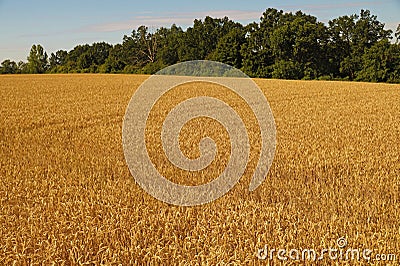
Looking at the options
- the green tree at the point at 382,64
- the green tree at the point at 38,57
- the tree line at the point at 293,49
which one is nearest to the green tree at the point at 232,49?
the tree line at the point at 293,49

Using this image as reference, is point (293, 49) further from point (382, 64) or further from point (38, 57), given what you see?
point (38, 57)

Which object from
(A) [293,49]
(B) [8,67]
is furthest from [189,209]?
(B) [8,67]

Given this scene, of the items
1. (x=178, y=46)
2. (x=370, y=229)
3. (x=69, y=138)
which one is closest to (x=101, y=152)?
(x=69, y=138)

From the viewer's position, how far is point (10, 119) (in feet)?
47.5

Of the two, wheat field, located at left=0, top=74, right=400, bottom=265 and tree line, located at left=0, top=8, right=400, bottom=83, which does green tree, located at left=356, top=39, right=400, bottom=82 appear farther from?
wheat field, located at left=0, top=74, right=400, bottom=265

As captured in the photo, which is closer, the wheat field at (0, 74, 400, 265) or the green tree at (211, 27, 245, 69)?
the wheat field at (0, 74, 400, 265)

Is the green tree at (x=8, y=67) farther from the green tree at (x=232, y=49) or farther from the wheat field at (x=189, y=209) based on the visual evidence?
the wheat field at (x=189, y=209)

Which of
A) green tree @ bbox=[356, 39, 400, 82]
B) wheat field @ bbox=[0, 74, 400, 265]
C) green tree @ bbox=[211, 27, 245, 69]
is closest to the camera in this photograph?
wheat field @ bbox=[0, 74, 400, 265]

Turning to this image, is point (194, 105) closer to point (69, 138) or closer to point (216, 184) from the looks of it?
point (69, 138)

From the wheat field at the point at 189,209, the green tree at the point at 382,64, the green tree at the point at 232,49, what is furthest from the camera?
the green tree at the point at 232,49

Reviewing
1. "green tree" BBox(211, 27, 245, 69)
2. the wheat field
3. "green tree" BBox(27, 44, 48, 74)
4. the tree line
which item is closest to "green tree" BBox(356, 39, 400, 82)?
the tree line

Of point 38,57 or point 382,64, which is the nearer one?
point 382,64

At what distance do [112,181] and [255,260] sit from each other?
3.24 metres

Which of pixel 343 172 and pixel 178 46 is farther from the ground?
pixel 178 46
